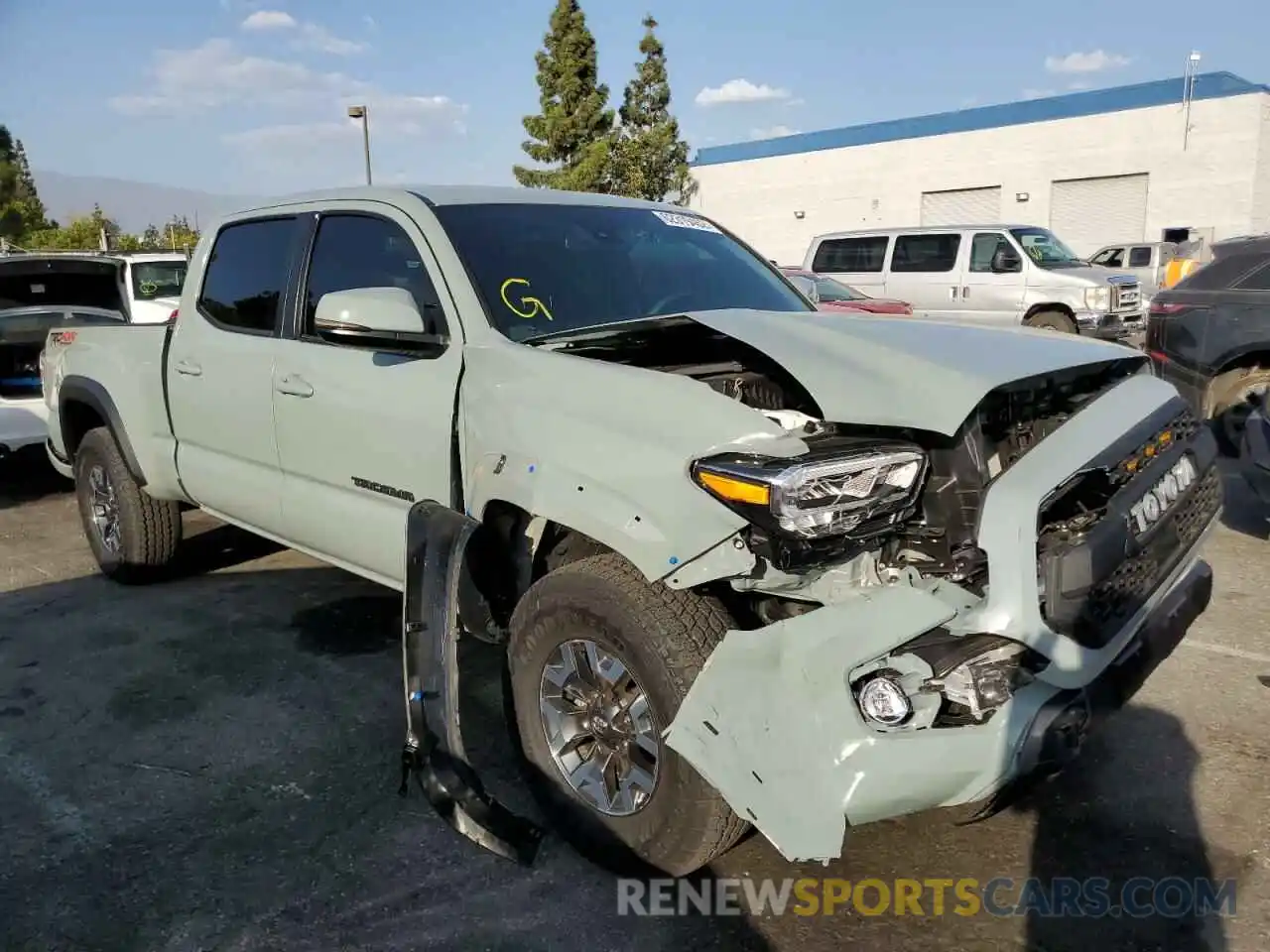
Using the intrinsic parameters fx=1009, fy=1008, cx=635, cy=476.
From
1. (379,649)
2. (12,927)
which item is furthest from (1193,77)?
(12,927)

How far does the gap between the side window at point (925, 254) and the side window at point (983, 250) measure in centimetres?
26

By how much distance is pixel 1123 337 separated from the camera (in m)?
15.4

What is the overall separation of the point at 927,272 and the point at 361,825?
14335mm

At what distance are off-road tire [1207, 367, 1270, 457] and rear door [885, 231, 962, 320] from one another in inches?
324

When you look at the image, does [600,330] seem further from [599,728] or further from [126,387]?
[126,387]

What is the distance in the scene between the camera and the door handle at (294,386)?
380 centimetres

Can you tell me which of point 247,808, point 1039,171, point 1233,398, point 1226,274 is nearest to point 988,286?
point 1226,274

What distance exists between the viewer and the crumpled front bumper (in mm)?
2150

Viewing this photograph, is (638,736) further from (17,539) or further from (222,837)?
(17,539)

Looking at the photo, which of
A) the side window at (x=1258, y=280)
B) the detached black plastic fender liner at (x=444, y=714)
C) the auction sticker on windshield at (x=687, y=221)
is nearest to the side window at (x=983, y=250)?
the side window at (x=1258, y=280)

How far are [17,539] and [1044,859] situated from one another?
6.53 metres

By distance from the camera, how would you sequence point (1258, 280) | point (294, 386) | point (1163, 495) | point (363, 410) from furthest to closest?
1. point (1258, 280)
2. point (294, 386)
3. point (363, 410)
4. point (1163, 495)

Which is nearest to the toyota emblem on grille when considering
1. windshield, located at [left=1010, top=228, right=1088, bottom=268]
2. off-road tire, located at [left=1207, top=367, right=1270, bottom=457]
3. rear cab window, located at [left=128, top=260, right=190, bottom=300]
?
off-road tire, located at [left=1207, top=367, right=1270, bottom=457]

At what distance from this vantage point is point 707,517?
239cm
